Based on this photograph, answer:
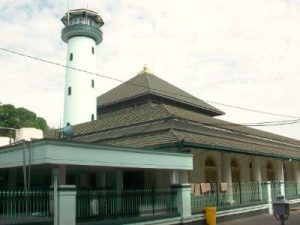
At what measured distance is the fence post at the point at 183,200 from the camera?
679 inches

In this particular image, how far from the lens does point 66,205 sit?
1297 cm

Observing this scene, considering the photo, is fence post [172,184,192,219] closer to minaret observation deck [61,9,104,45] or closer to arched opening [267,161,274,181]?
arched opening [267,161,274,181]

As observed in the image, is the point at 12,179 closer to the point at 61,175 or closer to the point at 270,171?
the point at 61,175

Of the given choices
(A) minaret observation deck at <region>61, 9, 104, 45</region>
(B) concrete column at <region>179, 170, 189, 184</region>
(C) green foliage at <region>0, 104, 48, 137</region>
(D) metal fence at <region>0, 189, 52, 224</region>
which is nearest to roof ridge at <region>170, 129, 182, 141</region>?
(B) concrete column at <region>179, 170, 189, 184</region>

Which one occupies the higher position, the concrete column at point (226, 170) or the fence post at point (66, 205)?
the concrete column at point (226, 170)

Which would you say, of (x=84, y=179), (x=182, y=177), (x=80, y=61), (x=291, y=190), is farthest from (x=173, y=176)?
(x=80, y=61)

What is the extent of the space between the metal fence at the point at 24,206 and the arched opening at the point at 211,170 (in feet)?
38.2

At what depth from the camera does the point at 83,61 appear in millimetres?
38781

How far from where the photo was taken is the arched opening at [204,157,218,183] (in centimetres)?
2309

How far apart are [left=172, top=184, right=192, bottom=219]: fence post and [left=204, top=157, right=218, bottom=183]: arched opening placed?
5477 millimetres

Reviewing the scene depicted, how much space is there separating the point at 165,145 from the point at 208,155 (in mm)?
4969

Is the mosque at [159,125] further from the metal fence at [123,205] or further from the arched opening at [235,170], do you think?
the metal fence at [123,205]

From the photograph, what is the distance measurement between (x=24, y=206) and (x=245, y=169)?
17191mm

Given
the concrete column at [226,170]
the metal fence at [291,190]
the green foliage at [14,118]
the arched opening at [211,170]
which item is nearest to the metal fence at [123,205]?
the concrete column at [226,170]
